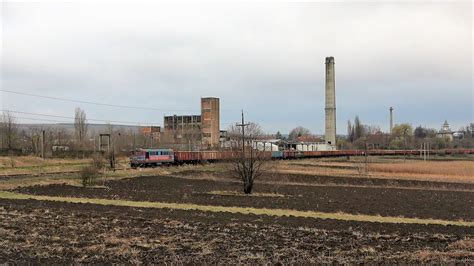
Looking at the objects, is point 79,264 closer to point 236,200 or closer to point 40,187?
point 236,200

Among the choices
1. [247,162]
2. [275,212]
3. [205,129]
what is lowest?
[275,212]

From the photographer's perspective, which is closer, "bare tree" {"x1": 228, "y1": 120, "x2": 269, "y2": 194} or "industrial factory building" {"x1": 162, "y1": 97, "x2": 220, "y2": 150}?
"bare tree" {"x1": 228, "y1": 120, "x2": 269, "y2": 194}

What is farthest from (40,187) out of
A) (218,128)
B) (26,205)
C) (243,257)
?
(218,128)

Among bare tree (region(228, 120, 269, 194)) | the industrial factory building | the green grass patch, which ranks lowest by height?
the green grass patch

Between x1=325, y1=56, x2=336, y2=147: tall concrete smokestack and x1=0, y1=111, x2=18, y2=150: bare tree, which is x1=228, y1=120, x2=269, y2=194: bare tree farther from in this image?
x1=325, y1=56, x2=336, y2=147: tall concrete smokestack

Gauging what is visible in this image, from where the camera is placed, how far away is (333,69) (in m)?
A: 130

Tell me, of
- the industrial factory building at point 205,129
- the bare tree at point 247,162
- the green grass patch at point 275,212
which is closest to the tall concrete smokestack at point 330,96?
the industrial factory building at point 205,129

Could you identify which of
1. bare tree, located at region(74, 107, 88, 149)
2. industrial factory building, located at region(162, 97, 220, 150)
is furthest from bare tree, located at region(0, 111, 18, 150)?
industrial factory building, located at region(162, 97, 220, 150)

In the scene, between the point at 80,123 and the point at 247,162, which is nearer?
the point at 247,162

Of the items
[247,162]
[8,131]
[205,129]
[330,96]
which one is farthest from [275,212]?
[205,129]

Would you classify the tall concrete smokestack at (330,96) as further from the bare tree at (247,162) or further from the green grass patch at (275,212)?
the green grass patch at (275,212)

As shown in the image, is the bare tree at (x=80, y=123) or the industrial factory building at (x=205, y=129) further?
the industrial factory building at (x=205, y=129)

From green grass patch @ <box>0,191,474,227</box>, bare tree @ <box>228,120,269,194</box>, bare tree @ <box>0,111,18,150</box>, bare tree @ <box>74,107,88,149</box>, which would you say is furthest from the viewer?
bare tree @ <box>74,107,88,149</box>

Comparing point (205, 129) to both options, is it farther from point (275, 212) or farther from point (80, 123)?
point (275, 212)
